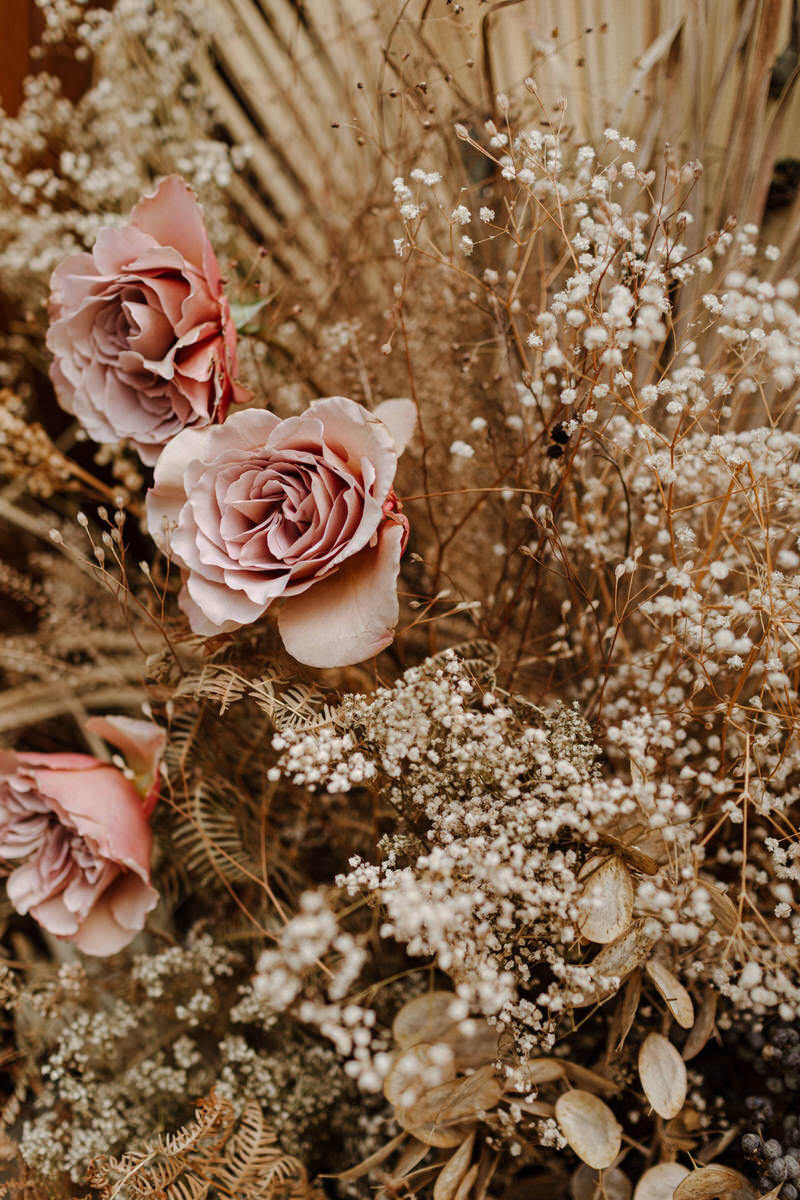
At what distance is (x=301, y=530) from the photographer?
0.54m

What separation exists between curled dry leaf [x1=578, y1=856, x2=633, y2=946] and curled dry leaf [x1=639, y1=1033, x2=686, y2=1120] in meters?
0.12

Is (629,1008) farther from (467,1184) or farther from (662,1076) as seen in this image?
(467,1184)

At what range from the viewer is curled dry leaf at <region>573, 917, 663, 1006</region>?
19.7 inches

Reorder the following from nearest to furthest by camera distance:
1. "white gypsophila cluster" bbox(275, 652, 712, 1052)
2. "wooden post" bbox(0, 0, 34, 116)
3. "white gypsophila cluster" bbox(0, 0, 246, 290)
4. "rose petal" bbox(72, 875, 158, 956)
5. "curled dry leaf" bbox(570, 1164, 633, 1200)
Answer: "white gypsophila cluster" bbox(275, 652, 712, 1052)
"curled dry leaf" bbox(570, 1164, 633, 1200)
"rose petal" bbox(72, 875, 158, 956)
"white gypsophila cluster" bbox(0, 0, 246, 290)
"wooden post" bbox(0, 0, 34, 116)

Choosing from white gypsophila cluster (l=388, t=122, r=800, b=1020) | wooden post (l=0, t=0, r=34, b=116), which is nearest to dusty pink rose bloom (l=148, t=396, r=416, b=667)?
white gypsophila cluster (l=388, t=122, r=800, b=1020)

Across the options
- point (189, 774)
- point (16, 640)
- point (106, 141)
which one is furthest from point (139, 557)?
point (106, 141)

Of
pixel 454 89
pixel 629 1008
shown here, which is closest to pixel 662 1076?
pixel 629 1008

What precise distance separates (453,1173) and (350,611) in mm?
383

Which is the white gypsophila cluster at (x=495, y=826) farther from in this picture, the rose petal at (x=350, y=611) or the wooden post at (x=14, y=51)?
the wooden post at (x=14, y=51)

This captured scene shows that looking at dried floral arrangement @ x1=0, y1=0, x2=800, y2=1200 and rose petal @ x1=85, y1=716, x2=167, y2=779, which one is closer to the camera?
dried floral arrangement @ x1=0, y1=0, x2=800, y2=1200

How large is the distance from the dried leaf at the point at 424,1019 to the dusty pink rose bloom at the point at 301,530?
0.28 metres

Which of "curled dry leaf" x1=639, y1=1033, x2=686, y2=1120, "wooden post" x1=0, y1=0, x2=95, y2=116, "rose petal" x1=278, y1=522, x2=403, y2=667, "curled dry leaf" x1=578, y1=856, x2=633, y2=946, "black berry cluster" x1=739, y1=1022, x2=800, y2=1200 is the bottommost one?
"black berry cluster" x1=739, y1=1022, x2=800, y2=1200

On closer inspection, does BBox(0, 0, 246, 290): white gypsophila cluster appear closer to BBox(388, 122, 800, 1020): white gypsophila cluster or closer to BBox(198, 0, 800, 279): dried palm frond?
BBox(198, 0, 800, 279): dried palm frond

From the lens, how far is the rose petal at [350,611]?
1.69ft
